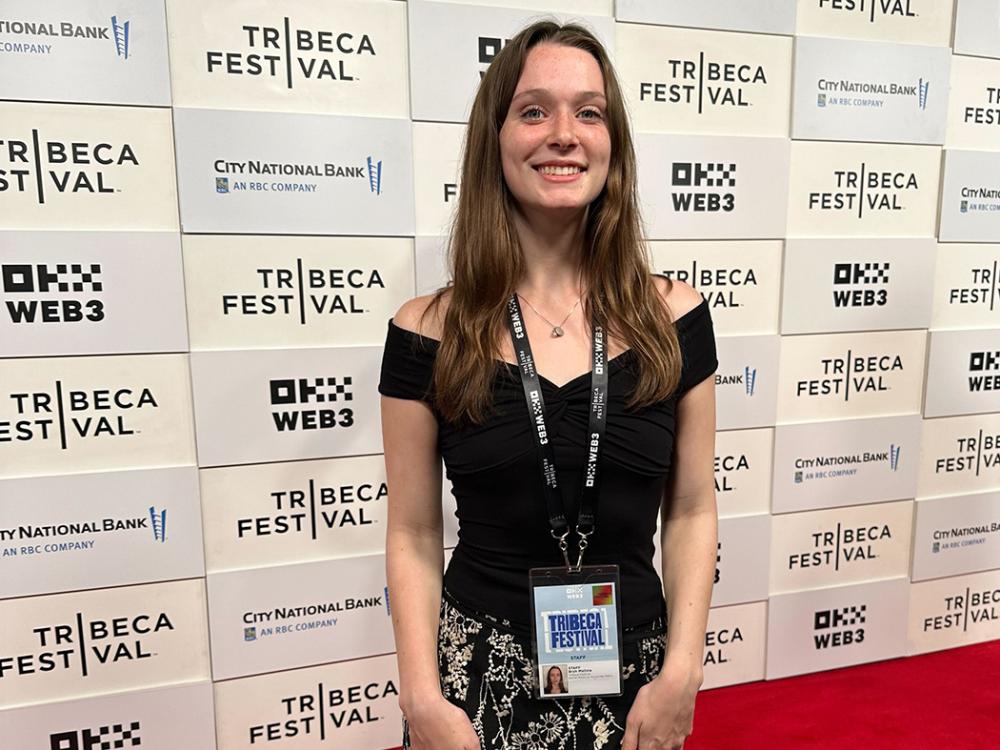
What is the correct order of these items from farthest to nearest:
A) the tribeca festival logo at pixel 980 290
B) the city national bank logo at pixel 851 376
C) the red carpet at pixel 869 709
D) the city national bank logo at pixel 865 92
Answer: the tribeca festival logo at pixel 980 290 < the city national bank logo at pixel 851 376 < the city national bank logo at pixel 865 92 < the red carpet at pixel 869 709

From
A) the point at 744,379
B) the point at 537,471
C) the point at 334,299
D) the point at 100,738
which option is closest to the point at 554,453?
the point at 537,471

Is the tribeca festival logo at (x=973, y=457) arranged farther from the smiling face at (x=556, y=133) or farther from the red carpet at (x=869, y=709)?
the smiling face at (x=556, y=133)

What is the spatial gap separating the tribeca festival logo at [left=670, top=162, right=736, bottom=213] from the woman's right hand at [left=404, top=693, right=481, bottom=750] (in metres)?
1.54

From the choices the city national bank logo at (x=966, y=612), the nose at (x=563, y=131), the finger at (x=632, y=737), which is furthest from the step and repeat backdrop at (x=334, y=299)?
the finger at (x=632, y=737)

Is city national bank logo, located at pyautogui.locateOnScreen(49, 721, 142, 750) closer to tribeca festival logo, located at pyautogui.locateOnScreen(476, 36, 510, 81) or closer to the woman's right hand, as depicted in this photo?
the woman's right hand

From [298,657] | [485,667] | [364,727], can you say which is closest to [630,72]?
[485,667]

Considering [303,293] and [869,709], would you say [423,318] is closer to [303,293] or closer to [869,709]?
[303,293]

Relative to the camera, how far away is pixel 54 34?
1.65 meters

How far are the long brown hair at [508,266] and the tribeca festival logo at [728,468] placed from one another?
127 centimetres

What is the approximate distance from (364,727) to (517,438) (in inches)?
58.5

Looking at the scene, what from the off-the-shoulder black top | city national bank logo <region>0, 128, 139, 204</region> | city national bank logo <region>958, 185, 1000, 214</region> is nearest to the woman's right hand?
the off-the-shoulder black top

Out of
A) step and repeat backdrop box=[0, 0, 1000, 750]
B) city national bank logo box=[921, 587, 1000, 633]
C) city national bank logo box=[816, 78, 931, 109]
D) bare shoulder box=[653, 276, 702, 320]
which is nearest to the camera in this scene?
bare shoulder box=[653, 276, 702, 320]

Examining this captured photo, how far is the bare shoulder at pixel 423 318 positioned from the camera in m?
1.12

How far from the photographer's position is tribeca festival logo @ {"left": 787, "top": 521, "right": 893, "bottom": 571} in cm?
240
